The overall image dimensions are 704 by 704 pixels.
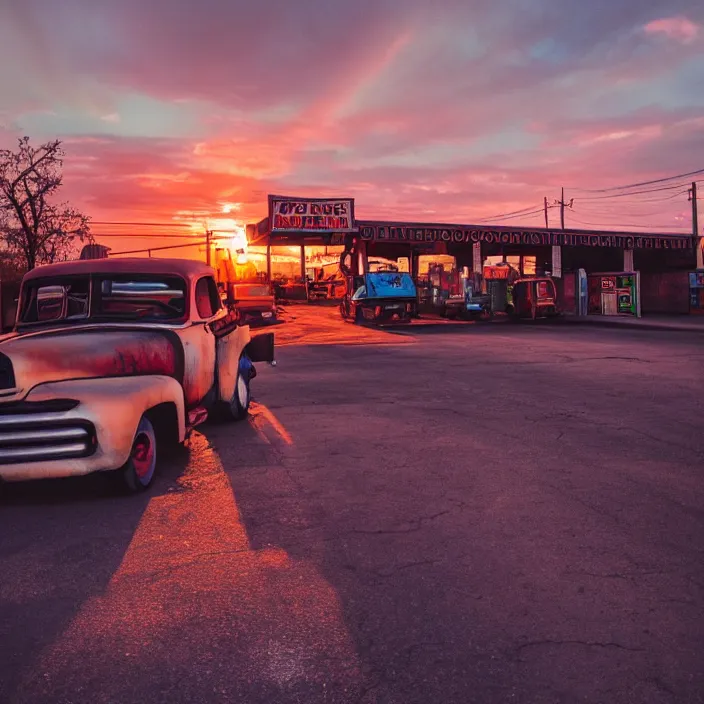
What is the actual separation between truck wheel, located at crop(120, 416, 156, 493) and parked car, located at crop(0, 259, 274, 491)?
1cm

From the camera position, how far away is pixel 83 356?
535 cm

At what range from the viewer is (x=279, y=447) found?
275 inches

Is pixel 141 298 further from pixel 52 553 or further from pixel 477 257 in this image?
pixel 477 257

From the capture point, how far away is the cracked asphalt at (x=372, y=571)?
2730mm

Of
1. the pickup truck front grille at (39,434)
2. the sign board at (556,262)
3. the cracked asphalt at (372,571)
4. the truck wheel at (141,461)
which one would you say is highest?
the sign board at (556,262)

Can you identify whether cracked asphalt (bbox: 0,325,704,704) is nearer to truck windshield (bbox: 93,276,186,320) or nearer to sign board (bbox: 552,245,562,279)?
truck windshield (bbox: 93,276,186,320)

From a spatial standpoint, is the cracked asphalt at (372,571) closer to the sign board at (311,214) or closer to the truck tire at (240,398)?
the truck tire at (240,398)

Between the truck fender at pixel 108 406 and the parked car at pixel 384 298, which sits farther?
the parked car at pixel 384 298

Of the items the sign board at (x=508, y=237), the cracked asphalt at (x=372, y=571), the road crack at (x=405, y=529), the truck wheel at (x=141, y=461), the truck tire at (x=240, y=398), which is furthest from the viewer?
the sign board at (x=508, y=237)

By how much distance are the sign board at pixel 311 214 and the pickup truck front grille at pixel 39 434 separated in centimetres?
2558

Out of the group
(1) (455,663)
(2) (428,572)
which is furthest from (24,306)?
(1) (455,663)

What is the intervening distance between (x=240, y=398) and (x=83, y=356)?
323cm

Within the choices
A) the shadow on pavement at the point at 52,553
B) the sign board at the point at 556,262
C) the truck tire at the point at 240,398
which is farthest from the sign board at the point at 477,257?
the shadow on pavement at the point at 52,553

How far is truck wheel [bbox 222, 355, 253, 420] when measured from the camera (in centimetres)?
812
